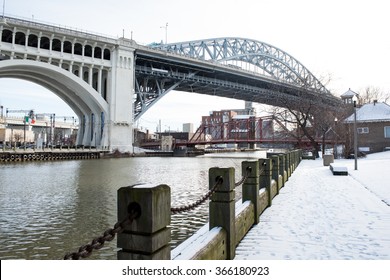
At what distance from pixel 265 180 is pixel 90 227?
5.01 meters

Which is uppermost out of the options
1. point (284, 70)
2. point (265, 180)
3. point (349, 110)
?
point (284, 70)

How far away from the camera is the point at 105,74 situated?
6031cm

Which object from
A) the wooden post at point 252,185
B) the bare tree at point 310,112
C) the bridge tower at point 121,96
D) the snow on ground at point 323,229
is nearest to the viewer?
the snow on ground at point 323,229

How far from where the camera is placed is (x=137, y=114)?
208 feet

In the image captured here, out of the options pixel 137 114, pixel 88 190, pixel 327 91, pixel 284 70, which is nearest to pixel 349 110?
pixel 327 91

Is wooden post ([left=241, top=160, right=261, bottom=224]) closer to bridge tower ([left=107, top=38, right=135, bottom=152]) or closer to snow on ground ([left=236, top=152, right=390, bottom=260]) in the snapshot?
snow on ground ([left=236, top=152, right=390, bottom=260])

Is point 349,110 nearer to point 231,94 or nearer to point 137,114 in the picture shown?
point 137,114

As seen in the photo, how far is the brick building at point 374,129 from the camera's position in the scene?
42.8m

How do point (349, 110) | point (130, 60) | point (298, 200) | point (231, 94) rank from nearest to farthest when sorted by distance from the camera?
1. point (298, 200)
2. point (349, 110)
3. point (130, 60)
4. point (231, 94)

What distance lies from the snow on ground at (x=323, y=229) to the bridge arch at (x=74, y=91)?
4857 centimetres

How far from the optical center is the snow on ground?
4898 mm

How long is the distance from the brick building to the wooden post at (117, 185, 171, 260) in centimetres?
4387

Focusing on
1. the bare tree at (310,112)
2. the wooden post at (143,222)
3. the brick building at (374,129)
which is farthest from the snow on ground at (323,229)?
the brick building at (374,129)

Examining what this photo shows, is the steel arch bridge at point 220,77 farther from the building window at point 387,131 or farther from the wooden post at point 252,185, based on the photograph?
the wooden post at point 252,185
